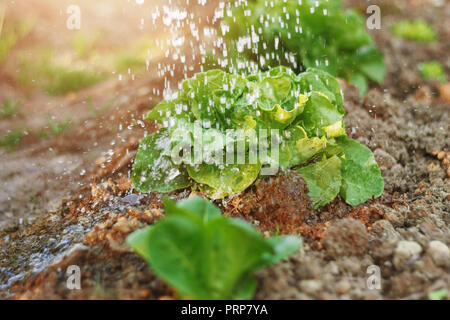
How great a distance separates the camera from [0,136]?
4258 mm

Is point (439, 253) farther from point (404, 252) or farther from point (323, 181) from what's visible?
point (323, 181)

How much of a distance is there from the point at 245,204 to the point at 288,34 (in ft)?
5.83

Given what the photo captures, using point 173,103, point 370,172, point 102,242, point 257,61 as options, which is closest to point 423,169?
point 370,172

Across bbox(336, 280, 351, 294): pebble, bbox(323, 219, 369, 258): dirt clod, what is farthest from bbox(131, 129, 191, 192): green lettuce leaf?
bbox(336, 280, 351, 294): pebble

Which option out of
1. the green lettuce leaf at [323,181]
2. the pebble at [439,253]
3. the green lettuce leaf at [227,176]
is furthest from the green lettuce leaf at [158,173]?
the pebble at [439,253]

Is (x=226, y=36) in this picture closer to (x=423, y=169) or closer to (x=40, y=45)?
(x=423, y=169)

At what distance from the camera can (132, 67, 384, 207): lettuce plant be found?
2.54m

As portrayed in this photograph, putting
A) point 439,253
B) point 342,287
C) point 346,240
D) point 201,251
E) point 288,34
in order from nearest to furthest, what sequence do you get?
point 201,251, point 342,287, point 439,253, point 346,240, point 288,34

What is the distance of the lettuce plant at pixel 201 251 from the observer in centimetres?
154

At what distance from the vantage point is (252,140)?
247 centimetres

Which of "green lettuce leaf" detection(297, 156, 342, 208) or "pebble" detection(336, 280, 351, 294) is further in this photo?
"green lettuce leaf" detection(297, 156, 342, 208)

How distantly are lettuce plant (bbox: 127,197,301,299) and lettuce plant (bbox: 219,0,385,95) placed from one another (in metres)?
2.34

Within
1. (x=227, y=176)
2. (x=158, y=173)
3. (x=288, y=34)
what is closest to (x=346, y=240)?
(x=227, y=176)

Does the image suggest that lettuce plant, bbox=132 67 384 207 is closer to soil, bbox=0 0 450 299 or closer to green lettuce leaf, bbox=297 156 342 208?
green lettuce leaf, bbox=297 156 342 208
